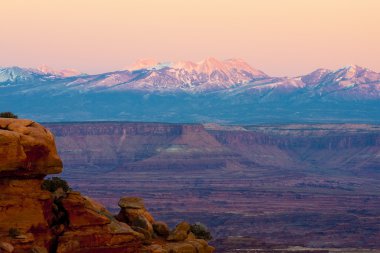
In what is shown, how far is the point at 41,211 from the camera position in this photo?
117ft

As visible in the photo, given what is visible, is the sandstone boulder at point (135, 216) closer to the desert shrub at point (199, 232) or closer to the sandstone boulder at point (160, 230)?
the sandstone boulder at point (160, 230)

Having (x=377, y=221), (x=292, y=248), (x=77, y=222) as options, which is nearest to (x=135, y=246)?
(x=77, y=222)

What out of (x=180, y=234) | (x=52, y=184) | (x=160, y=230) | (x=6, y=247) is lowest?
(x=180, y=234)

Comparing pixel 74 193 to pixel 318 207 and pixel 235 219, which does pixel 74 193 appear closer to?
pixel 235 219

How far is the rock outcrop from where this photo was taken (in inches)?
1362

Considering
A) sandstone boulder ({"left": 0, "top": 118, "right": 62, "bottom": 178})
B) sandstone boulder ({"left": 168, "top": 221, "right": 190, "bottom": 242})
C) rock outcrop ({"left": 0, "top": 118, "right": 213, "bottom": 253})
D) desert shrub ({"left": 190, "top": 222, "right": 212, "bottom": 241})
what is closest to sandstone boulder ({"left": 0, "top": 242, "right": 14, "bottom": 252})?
rock outcrop ({"left": 0, "top": 118, "right": 213, "bottom": 253})

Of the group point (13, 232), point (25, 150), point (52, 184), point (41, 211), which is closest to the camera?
point (13, 232)

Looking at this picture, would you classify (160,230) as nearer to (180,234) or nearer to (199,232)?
(180,234)

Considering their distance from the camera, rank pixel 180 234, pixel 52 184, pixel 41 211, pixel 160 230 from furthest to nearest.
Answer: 1. pixel 160 230
2. pixel 180 234
3. pixel 52 184
4. pixel 41 211

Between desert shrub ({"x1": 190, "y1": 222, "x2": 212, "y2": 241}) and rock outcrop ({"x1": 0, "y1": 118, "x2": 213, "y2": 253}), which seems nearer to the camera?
rock outcrop ({"x1": 0, "y1": 118, "x2": 213, "y2": 253})

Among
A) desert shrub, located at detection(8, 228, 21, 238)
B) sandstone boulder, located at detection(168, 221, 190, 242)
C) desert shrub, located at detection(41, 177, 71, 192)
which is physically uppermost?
desert shrub, located at detection(41, 177, 71, 192)

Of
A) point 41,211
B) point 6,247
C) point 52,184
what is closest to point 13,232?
point 6,247

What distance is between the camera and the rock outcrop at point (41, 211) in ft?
113

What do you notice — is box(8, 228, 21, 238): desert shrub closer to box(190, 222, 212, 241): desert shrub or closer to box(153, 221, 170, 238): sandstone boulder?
box(153, 221, 170, 238): sandstone boulder
